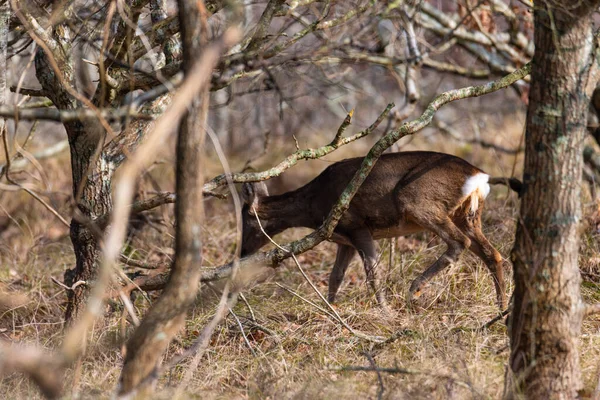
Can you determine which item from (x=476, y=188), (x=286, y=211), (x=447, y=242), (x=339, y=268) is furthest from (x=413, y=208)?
(x=286, y=211)

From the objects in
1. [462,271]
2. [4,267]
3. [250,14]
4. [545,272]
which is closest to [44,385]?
[545,272]

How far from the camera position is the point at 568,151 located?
9.59 ft

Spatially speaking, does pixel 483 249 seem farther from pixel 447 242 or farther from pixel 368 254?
pixel 368 254

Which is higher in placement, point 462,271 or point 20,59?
point 20,59

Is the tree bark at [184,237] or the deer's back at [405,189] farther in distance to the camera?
the deer's back at [405,189]

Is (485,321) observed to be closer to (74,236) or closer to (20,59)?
(74,236)

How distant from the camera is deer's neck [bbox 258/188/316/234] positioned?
20.3ft

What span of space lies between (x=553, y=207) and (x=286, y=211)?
3.47m

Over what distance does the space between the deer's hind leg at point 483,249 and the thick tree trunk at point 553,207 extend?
1.82 metres

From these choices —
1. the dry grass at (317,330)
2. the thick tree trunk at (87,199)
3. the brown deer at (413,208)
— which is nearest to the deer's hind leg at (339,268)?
the brown deer at (413,208)

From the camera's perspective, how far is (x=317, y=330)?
4684 millimetres

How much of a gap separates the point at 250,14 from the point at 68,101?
3417 mm

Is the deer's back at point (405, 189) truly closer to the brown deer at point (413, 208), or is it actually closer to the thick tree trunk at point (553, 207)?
the brown deer at point (413, 208)

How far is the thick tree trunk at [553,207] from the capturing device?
2912 mm
